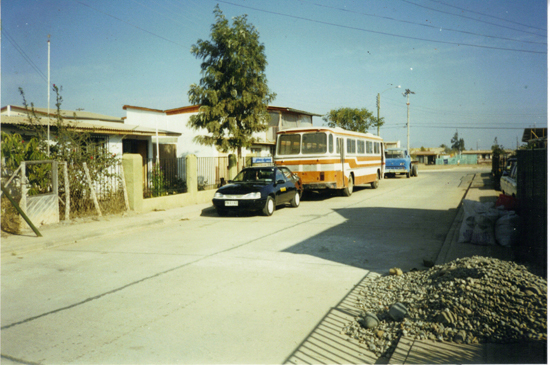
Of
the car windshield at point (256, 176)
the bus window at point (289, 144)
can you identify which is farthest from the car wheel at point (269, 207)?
the bus window at point (289, 144)

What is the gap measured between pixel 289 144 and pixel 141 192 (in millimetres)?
7190

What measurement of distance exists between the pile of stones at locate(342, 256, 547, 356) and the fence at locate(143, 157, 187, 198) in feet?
38.8

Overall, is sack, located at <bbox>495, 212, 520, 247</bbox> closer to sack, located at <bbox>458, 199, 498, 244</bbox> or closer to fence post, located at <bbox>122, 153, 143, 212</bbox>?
sack, located at <bbox>458, 199, 498, 244</bbox>

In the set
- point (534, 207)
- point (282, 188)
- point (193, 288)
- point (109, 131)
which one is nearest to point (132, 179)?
point (109, 131)

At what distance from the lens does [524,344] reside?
12.5ft

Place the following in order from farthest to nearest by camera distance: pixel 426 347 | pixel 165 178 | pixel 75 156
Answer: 1. pixel 165 178
2. pixel 75 156
3. pixel 426 347

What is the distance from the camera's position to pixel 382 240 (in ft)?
30.3

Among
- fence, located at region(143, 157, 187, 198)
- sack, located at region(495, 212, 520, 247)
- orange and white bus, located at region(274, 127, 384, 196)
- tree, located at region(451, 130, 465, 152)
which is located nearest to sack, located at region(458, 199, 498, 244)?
sack, located at region(495, 212, 520, 247)

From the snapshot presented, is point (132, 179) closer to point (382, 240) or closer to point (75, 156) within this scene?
point (75, 156)

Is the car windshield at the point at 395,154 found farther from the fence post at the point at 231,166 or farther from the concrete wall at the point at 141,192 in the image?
the concrete wall at the point at 141,192

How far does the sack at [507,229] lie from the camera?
7.91m

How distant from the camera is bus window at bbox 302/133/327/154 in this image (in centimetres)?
1848

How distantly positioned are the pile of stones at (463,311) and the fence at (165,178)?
38.8 feet

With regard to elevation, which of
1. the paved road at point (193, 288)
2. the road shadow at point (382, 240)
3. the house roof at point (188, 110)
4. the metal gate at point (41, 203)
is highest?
the house roof at point (188, 110)
